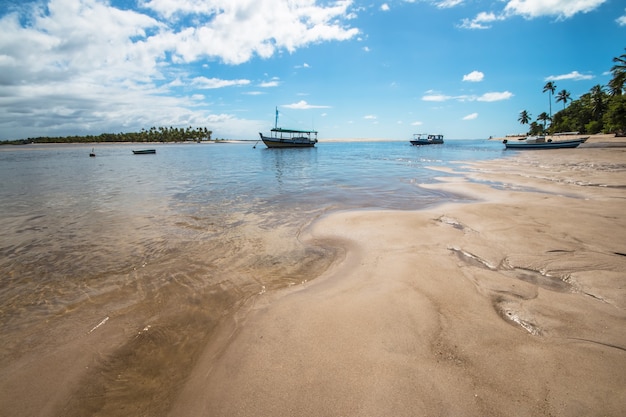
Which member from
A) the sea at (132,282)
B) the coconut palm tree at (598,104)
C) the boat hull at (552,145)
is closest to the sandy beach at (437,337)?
the sea at (132,282)

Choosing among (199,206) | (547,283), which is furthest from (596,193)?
(199,206)

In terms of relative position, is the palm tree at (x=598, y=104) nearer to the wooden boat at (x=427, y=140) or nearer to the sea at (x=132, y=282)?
the wooden boat at (x=427, y=140)

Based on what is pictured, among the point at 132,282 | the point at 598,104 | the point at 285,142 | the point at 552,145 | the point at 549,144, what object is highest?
the point at 598,104

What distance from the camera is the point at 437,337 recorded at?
3.41 m

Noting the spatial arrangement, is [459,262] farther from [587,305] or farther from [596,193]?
[596,193]

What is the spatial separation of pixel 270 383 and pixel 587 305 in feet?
15.3

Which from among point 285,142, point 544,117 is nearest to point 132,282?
point 285,142

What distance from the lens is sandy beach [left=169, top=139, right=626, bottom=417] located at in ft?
8.54

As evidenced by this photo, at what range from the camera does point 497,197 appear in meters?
11.7

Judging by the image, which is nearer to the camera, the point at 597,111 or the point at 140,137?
the point at 597,111

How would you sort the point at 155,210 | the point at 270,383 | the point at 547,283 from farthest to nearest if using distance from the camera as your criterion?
the point at 155,210, the point at 547,283, the point at 270,383

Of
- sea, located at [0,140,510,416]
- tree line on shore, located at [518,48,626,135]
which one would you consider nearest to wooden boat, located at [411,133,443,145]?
tree line on shore, located at [518,48,626,135]

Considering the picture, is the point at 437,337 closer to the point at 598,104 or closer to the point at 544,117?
the point at 598,104

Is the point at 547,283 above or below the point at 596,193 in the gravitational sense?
below
